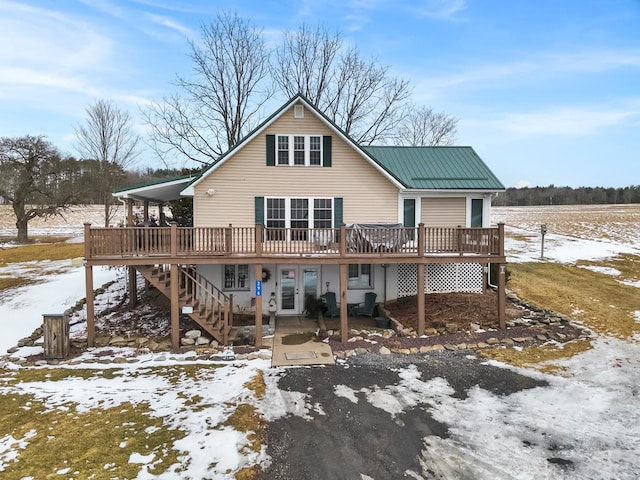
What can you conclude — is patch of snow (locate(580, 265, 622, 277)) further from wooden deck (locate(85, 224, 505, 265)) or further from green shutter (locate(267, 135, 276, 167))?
green shutter (locate(267, 135, 276, 167))

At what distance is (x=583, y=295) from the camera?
1702 centimetres

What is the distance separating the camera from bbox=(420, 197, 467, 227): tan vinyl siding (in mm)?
16188

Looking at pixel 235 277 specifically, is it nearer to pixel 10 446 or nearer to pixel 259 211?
pixel 259 211

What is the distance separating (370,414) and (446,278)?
33.2 feet

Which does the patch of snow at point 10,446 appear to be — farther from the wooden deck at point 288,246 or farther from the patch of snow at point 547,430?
the patch of snow at point 547,430

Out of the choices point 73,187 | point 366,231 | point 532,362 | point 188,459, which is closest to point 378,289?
point 366,231

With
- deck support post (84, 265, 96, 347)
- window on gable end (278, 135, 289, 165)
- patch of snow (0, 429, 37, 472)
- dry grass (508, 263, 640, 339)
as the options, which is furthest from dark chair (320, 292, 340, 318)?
patch of snow (0, 429, 37, 472)

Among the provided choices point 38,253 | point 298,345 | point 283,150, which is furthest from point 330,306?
point 38,253

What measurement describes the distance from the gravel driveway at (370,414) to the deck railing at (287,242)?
3664mm

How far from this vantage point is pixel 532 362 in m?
10.4

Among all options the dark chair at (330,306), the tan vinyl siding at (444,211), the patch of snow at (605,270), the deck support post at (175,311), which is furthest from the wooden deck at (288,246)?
the patch of snow at (605,270)

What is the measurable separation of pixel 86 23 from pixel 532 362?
70.5ft

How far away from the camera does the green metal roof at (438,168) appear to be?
15828mm

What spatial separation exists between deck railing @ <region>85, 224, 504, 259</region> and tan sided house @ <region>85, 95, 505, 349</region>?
0.12 ft
